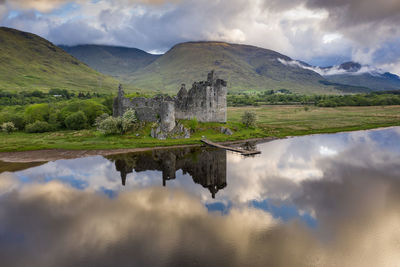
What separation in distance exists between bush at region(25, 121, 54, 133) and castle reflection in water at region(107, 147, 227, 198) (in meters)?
32.6

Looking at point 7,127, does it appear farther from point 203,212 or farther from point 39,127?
point 203,212

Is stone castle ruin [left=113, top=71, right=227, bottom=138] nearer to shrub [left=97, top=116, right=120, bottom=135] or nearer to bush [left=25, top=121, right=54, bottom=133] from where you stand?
shrub [left=97, top=116, right=120, bottom=135]

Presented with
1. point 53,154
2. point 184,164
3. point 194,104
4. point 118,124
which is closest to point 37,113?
point 118,124

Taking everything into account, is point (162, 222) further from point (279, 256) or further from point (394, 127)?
point (394, 127)

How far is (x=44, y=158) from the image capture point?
3912 centimetres

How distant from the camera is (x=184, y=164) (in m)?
35.8

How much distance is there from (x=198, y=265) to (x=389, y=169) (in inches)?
1223

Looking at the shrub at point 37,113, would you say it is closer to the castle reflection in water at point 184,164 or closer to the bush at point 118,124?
the bush at point 118,124

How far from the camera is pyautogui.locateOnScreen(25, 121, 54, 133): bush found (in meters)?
60.1

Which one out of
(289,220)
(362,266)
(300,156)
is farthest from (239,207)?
(300,156)

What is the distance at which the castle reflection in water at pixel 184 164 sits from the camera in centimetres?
3019

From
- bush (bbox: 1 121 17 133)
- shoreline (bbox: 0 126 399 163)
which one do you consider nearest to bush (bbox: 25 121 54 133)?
bush (bbox: 1 121 17 133)

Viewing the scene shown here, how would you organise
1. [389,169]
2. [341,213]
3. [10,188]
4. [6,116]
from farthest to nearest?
[6,116]
[389,169]
[10,188]
[341,213]

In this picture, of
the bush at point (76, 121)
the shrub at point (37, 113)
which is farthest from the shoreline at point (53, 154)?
the shrub at point (37, 113)
